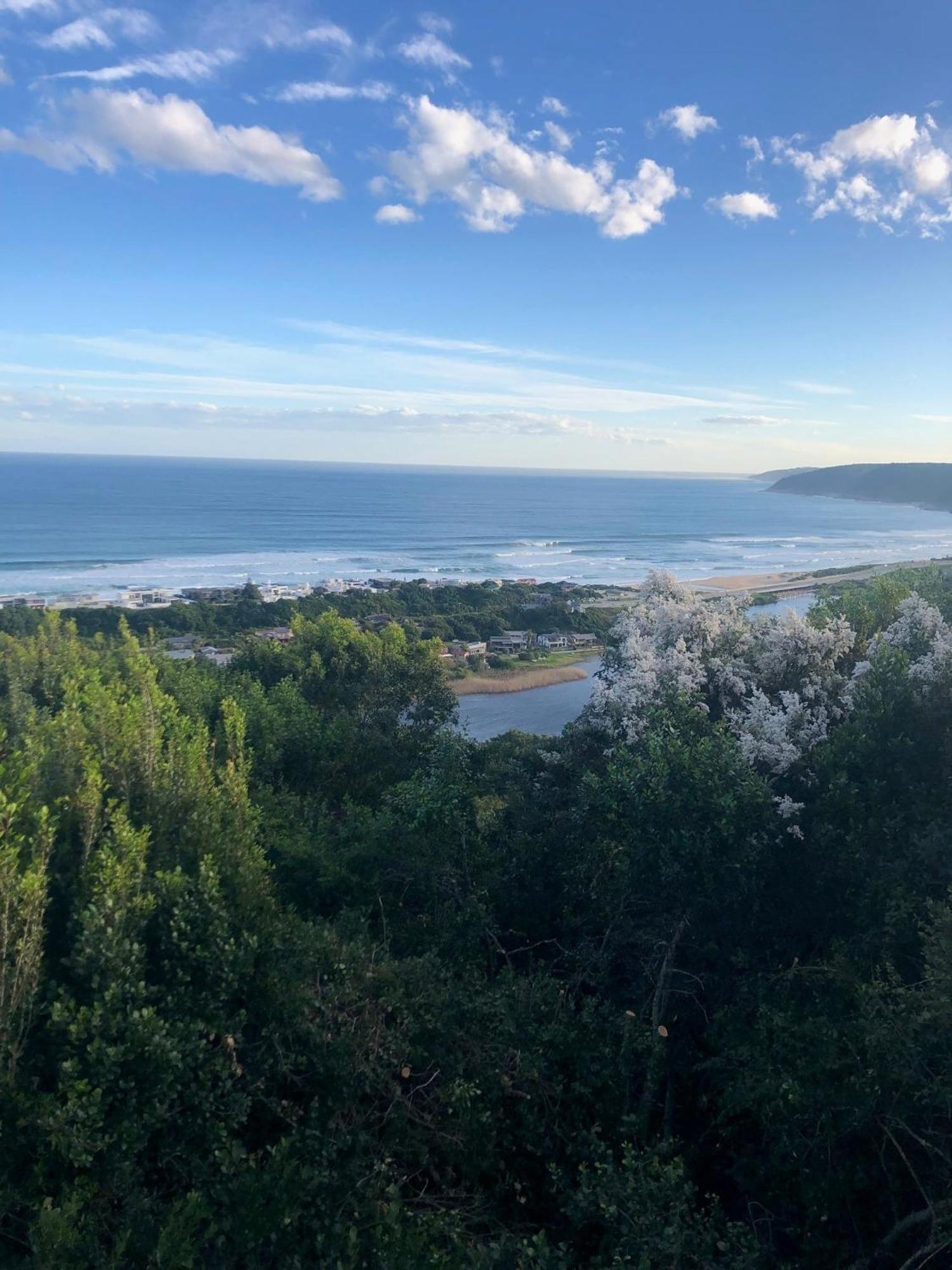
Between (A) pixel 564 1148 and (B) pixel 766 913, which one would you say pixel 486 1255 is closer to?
(A) pixel 564 1148

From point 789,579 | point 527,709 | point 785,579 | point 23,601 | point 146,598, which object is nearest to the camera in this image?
point 527,709

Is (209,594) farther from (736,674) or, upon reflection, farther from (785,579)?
(736,674)

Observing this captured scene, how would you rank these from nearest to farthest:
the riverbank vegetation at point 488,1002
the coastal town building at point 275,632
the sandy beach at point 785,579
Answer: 1. the riverbank vegetation at point 488,1002
2. the coastal town building at point 275,632
3. the sandy beach at point 785,579

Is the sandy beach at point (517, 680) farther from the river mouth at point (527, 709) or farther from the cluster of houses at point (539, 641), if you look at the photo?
the cluster of houses at point (539, 641)

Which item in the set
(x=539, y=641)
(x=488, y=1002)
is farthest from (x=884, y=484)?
(x=488, y=1002)

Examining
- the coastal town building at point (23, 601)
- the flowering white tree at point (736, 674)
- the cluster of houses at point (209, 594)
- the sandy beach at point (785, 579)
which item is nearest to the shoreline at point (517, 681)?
the cluster of houses at point (209, 594)

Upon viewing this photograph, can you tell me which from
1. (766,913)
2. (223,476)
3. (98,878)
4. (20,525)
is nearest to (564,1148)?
(766,913)
